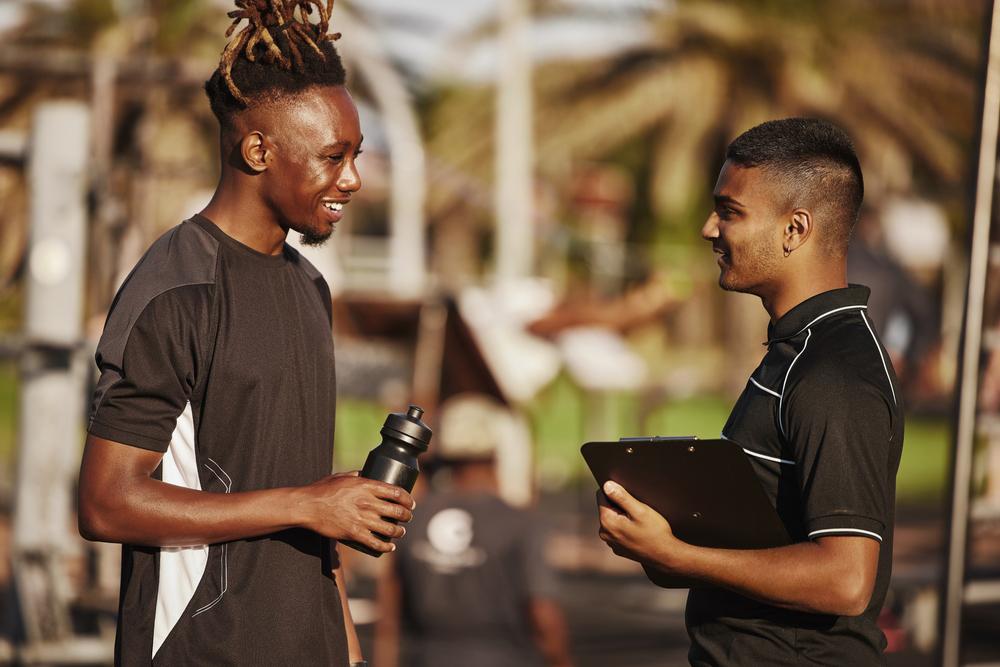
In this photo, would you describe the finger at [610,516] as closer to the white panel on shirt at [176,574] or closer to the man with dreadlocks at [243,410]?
the man with dreadlocks at [243,410]

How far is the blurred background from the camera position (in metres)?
7.45

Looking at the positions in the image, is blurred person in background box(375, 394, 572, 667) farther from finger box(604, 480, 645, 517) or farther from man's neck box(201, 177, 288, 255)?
man's neck box(201, 177, 288, 255)

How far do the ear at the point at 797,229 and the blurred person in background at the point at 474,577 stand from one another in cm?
317

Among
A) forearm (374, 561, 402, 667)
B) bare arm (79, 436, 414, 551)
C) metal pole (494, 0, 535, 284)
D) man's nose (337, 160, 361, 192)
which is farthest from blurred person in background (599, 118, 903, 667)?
metal pole (494, 0, 535, 284)

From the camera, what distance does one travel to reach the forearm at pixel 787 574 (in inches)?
116

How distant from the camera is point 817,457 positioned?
3.00 m

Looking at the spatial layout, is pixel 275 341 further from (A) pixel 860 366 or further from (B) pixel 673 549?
(A) pixel 860 366

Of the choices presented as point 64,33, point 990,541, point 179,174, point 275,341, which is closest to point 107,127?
point 179,174

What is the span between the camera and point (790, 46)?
27375mm

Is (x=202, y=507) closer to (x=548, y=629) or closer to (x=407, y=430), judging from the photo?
(x=407, y=430)

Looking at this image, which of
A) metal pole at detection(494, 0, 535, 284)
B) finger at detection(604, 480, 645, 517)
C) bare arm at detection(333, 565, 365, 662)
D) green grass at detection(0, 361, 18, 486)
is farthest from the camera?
green grass at detection(0, 361, 18, 486)

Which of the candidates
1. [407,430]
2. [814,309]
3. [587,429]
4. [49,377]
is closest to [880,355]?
[814,309]

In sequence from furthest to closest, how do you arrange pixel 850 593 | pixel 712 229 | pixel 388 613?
1. pixel 388 613
2. pixel 712 229
3. pixel 850 593

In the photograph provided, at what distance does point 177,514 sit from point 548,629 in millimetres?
3433
